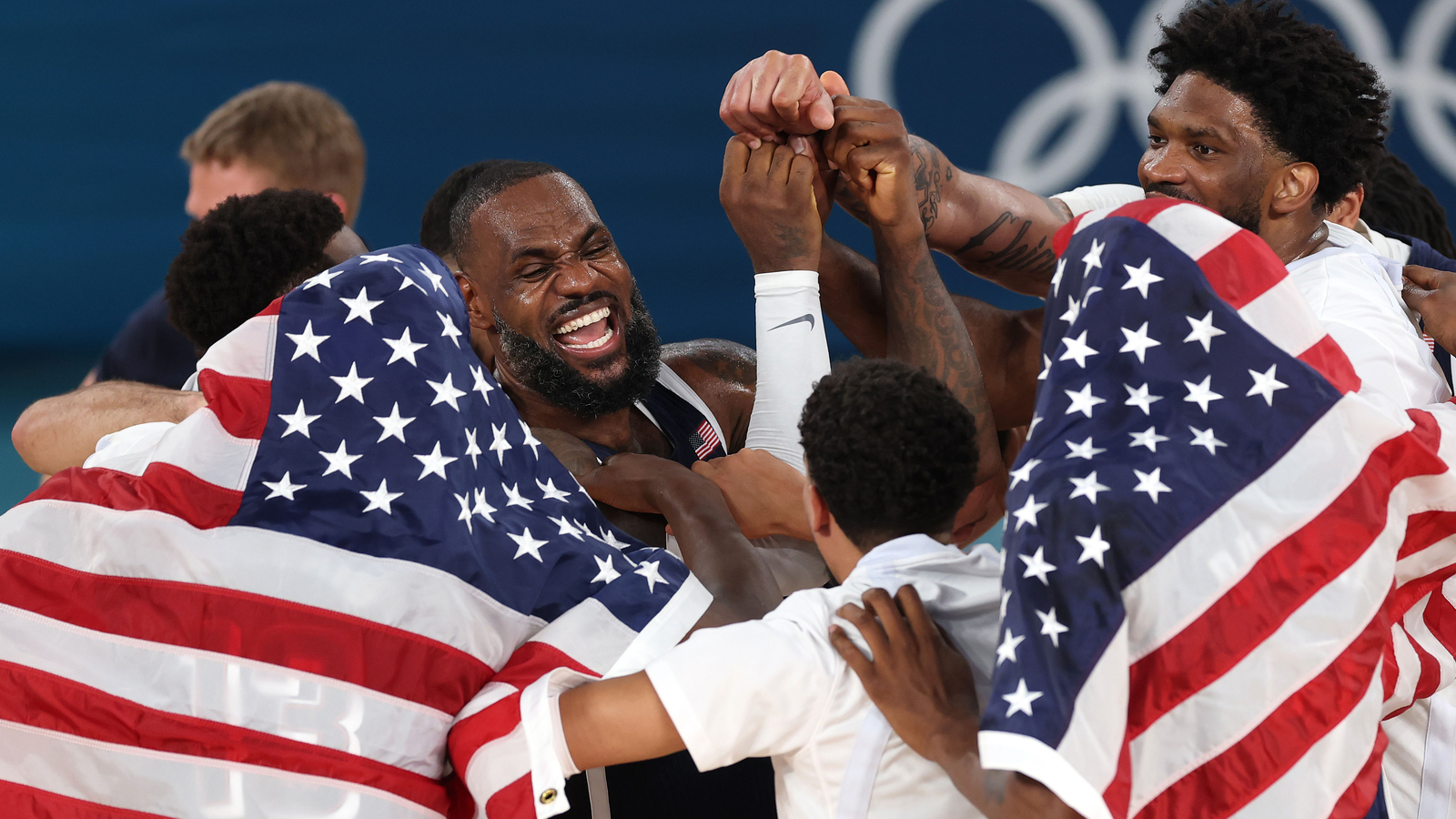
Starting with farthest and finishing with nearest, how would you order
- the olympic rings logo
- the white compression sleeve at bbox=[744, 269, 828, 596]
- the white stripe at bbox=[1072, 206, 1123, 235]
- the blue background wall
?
1. the blue background wall
2. the olympic rings logo
3. the white compression sleeve at bbox=[744, 269, 828, 596]
4. the white stripe at bbox=[1072, 206, 1123, 235]

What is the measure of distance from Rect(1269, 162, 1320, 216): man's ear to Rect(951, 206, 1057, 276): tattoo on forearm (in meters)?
0.62

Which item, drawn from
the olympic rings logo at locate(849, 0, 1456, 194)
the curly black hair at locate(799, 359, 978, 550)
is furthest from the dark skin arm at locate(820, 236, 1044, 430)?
the olympic rings logo at locate(849, 0, 1456, 194)

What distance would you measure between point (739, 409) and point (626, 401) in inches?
16.2

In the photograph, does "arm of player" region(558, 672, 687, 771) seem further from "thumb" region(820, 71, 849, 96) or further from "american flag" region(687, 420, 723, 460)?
"thumb" region(820, 71, 849, 96)

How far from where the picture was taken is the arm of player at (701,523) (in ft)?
7.82

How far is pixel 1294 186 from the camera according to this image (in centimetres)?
268

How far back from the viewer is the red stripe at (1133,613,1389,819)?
1887 millimetres

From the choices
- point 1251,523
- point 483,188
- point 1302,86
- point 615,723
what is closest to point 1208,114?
point 1302,86

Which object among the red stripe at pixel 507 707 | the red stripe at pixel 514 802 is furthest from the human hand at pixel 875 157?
the red stripe at pixel 514 802

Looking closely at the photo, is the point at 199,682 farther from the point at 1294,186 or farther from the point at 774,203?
the point at 1294,186

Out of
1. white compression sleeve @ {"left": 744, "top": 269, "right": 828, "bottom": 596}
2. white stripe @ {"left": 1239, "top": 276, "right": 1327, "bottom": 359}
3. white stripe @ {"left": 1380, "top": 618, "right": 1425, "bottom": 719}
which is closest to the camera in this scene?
white stripe @ {"left": 1239, "top": 276, "right": 1327, "bottom": 359}

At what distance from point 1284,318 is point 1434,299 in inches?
29.9

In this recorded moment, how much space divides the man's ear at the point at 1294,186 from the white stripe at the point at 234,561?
1.85m

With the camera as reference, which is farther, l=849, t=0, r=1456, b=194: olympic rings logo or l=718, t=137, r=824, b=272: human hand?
l=849, t=0, r=1456, b=194: olympic rings logo
